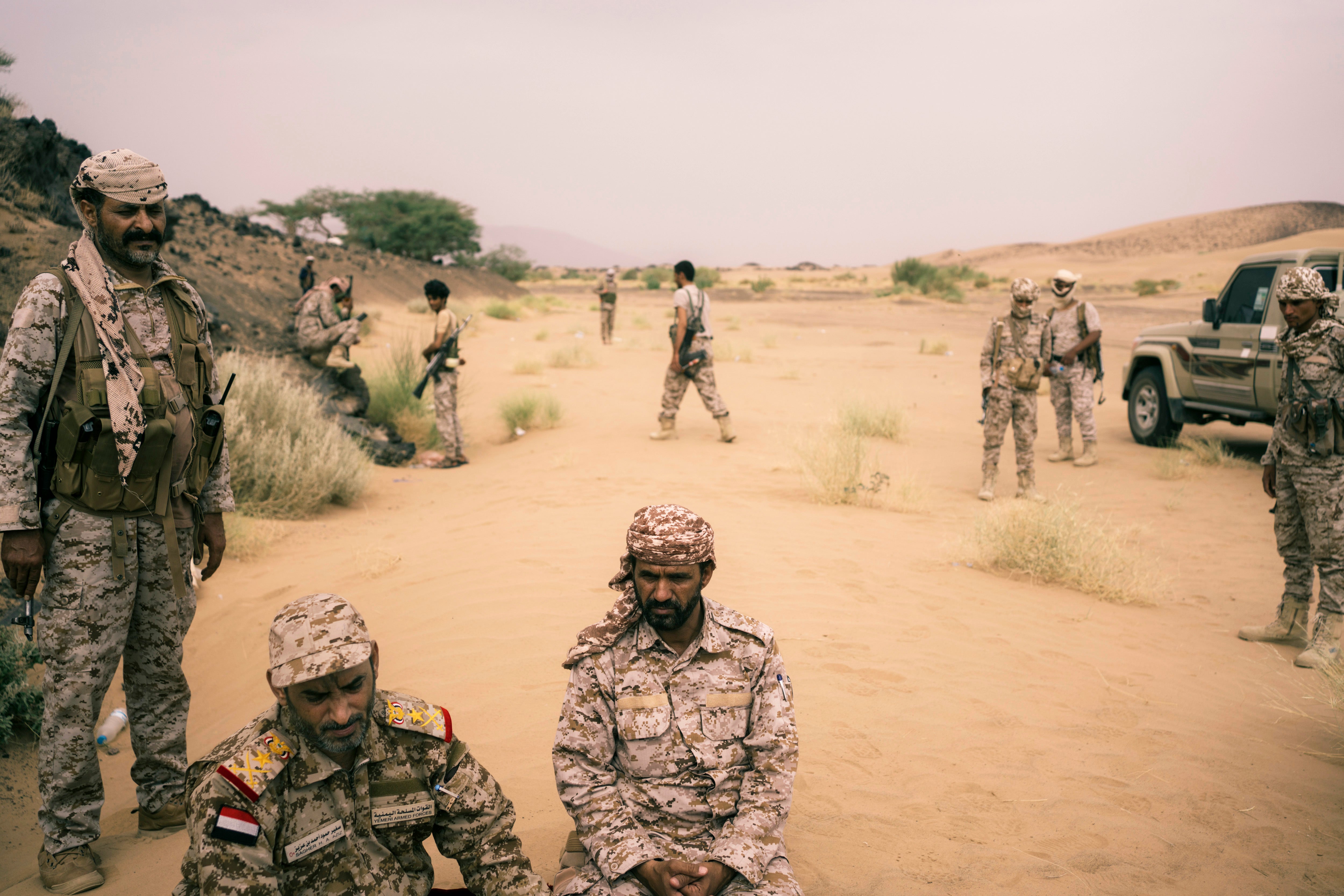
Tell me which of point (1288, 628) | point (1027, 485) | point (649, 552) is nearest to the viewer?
point (649, 552)

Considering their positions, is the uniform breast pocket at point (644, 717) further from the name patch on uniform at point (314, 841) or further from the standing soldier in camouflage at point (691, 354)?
the standing soldier in camouflage at point (691, 354)

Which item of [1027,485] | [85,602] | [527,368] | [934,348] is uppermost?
[934,348]

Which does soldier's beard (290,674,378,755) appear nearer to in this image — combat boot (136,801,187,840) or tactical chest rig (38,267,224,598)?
tactical chest rig (38,267,224,598)

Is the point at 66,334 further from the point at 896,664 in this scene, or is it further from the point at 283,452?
the point at 283,452

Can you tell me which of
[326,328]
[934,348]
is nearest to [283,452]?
[326,328]

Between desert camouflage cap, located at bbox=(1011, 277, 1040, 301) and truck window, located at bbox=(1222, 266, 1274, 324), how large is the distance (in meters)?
2.99

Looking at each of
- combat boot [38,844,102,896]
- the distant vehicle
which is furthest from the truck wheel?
combat boot [38,844,102,896]

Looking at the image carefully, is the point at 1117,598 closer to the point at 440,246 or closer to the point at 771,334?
the point at 771,334

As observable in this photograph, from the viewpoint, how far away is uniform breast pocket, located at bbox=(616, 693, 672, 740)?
101 inches

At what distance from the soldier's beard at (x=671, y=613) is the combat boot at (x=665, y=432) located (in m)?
8.01

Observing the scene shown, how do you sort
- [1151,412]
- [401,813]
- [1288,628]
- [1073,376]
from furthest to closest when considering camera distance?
[1151,412], [1073,376], [1288,628], [401,813]

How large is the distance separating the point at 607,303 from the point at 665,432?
12.7 metres

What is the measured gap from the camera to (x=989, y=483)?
338 inches

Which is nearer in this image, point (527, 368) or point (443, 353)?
point (443, 353)
